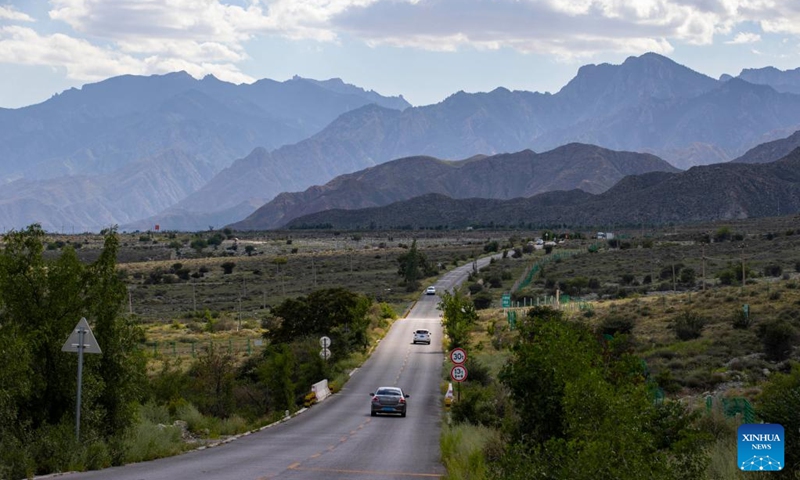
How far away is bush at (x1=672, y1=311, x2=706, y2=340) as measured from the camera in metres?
47.0

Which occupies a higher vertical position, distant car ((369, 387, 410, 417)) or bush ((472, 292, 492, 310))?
bush ((472, 292, 492, 310))

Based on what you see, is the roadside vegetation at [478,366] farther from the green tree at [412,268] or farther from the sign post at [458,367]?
the green tree at [412,268]

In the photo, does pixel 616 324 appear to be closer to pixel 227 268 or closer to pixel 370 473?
pixel 370 473

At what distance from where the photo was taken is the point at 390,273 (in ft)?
393

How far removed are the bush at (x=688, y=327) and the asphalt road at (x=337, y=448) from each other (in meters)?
10.8

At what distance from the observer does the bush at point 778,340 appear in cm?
3978

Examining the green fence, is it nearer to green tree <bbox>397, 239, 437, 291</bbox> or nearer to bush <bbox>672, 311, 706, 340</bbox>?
bush <bbox>672, 311, 706, 340</bbox>

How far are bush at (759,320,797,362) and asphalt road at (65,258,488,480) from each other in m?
12.6

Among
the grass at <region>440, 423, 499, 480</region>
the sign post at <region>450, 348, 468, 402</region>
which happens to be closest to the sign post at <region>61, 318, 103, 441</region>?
the grass at <region>440, 423, 499, 480</region>

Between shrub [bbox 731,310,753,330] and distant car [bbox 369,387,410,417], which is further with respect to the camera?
shrub [bbox 731,310,753,330]

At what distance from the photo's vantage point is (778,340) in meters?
40.1

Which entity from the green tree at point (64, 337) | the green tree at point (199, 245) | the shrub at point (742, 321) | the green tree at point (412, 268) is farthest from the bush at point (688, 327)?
the green tree at point (199, 245)

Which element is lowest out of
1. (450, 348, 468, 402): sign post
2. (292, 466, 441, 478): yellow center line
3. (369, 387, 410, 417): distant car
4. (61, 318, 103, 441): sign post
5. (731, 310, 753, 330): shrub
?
(369, 387, 410, 417): distant car

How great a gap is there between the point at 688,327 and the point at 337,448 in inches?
1063
